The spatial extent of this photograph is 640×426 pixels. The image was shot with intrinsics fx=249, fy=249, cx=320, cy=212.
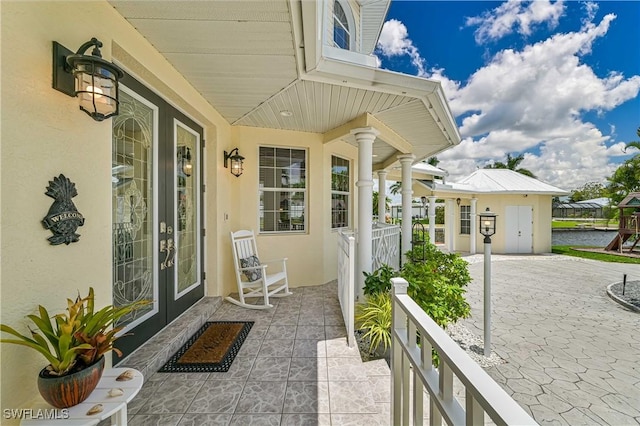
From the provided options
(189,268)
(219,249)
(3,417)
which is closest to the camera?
(3,417)

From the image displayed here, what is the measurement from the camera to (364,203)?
Answer: 3855 millimetres

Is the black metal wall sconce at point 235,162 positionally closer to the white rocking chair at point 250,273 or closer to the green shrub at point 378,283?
the white rocking chair at point 250,273

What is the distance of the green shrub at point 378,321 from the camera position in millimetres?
2684

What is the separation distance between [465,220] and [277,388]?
11549 mm

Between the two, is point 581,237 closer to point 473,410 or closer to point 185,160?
point 473,410

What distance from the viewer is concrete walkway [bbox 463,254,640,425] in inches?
100

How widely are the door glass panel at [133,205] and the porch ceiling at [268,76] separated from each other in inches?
26.5

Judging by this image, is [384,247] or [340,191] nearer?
[384,247]

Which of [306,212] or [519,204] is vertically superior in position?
[519,204]

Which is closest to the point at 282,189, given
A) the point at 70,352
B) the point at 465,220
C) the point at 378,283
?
the point at 378,283

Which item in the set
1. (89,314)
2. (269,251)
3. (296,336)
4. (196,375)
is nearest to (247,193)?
(269,251)

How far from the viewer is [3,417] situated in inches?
43.1

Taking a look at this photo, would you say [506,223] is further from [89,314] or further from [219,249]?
[89,314]

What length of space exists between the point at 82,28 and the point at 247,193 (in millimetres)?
3070
